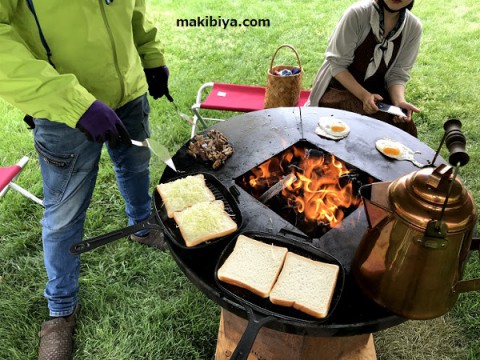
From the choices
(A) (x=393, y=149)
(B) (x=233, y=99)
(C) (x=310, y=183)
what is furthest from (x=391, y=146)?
(B) (x=233, y=99)

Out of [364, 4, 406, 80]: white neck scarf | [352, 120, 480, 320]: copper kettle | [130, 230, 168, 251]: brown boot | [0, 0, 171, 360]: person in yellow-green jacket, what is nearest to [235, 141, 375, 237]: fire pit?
[352, 120, 480, 320]: copper kettle

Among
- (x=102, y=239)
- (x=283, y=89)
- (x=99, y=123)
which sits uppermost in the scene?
(x=99, y=123)

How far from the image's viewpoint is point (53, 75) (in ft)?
6.57

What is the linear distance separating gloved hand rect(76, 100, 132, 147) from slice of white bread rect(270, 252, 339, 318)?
48.0 inches

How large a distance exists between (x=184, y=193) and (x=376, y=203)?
1.02 metres

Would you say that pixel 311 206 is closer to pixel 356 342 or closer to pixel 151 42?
pixel 356 342

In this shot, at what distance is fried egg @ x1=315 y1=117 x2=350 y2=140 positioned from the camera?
259 centimetres

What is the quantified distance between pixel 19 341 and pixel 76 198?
1232 millimetres

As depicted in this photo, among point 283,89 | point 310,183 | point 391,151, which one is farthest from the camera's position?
point 283,89

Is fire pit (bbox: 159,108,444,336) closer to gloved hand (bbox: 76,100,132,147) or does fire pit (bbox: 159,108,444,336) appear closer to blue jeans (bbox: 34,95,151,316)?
gloved hand (bbox: 76,100,132,147)

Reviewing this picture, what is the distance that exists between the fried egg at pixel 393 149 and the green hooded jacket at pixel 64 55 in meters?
1.75

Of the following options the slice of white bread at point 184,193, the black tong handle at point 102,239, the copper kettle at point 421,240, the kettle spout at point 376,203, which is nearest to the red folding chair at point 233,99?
the slice of white bread at point 184,193

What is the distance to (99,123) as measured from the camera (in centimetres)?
211

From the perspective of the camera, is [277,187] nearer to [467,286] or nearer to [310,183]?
[310,183]
